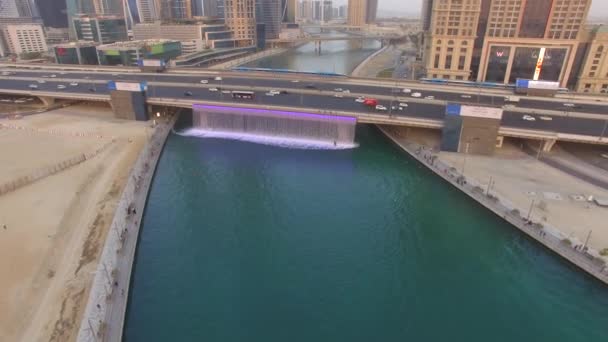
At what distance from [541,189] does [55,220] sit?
231 ft

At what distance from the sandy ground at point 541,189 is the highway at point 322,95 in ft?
26.3

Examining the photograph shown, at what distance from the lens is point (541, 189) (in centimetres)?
5488

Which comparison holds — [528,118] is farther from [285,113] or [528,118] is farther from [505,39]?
[505,39]

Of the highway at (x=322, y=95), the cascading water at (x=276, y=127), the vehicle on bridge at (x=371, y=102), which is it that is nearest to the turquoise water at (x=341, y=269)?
the cascading water at (x=276, y=127)

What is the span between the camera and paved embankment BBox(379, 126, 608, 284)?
40.0 m

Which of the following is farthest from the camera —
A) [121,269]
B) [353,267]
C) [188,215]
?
[188,215]

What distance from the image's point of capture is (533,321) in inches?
1403

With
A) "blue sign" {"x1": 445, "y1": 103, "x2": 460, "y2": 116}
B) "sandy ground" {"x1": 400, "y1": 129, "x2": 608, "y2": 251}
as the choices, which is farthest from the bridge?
"sandy ground" {"x1": 400, "y1": 129, "x2": 608, "y2": 251}

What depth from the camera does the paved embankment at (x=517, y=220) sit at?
1576 inches

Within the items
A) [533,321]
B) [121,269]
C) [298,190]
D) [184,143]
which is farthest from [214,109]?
[533,321]

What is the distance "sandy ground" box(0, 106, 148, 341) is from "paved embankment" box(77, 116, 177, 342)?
1.19m

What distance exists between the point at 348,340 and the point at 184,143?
57811 mm

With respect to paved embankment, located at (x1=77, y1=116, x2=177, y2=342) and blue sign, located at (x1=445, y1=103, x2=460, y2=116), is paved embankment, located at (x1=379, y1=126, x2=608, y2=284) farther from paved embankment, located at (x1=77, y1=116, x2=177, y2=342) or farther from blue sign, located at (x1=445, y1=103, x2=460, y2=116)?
paved embankment, located at (x1=77, y1=116, x2=177, y2=342)

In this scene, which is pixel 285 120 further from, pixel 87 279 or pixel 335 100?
pixel 87 279
